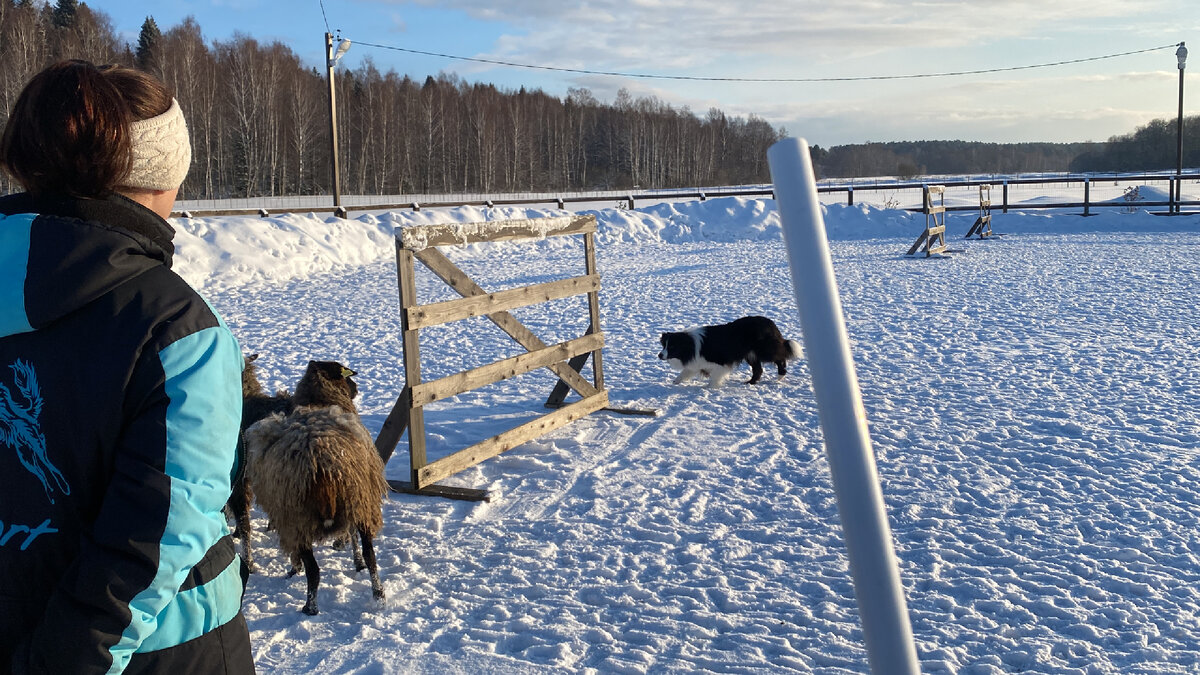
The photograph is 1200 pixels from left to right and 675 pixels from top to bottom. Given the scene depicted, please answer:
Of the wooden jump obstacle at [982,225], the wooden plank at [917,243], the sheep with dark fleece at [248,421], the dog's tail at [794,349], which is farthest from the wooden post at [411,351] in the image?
the wooden jump obstacle at [982,225]

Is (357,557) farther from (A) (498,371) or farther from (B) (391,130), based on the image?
(B) (391,130)

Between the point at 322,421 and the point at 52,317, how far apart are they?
2.91 metres

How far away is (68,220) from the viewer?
4.85 feet

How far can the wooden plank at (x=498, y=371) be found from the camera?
5.70 metres

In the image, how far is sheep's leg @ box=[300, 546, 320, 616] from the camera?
416cm

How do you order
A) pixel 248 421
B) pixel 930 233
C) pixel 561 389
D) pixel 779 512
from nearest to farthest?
1. pixel 248 421
2. pixel 779 512
3. pixel 561 389
4. pixel 930 233

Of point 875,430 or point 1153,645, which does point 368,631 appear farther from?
point 875,430

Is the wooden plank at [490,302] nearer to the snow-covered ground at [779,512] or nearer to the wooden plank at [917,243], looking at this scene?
the snow-covered ground at [779,512]

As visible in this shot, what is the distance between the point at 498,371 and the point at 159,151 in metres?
4.74

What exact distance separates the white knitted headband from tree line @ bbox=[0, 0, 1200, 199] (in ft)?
137

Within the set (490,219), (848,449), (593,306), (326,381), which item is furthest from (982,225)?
(848,449)

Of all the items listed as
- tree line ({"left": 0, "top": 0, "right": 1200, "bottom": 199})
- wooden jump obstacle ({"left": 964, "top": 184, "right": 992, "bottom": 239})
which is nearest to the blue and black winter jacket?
wooden jump obstacle ({"left": 964, "top": 184, "right": 992, "bottom": 239})

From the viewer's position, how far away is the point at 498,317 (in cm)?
642

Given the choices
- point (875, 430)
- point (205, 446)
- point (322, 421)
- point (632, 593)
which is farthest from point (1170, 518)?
point (205, 446)
